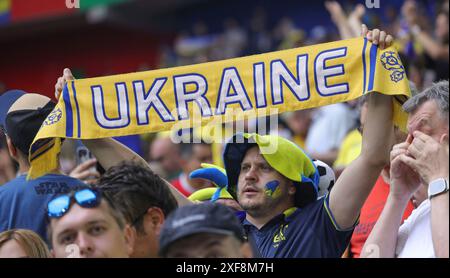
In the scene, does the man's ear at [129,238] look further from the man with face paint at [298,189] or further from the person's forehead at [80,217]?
the man with face paint at [298,189]

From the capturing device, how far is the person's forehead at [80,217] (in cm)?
297

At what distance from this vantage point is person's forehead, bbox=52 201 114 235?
9.75 ft

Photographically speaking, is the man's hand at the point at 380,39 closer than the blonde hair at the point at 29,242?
No

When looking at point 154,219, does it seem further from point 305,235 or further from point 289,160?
point 289,160

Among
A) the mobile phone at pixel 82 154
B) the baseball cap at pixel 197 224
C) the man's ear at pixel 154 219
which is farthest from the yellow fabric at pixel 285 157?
the mobile phone at pixel 82 154

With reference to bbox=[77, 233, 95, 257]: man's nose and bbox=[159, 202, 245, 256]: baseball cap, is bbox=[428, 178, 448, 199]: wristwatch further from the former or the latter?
bbox=[77, 233, 95, 257]: man's nose

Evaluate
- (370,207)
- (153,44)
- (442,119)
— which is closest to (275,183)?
(370,207)

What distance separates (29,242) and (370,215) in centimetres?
193

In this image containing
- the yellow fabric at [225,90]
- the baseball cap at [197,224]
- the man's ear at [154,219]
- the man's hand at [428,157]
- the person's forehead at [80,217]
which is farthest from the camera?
the yellow fabric at [225,90]

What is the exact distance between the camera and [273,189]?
3.96m

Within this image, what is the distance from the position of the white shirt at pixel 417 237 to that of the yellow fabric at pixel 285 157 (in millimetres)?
747

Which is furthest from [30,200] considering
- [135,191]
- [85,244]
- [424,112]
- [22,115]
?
[424,112]

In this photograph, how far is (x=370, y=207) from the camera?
443 centimetres

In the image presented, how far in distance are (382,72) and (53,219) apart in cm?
155
